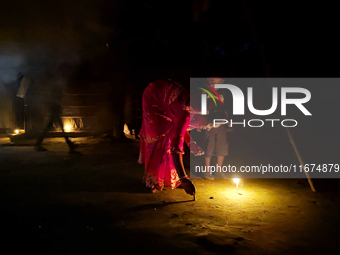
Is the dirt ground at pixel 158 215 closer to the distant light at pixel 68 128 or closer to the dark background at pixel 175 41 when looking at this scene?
the dark background at pixel 175 41

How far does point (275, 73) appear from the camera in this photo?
342 inches

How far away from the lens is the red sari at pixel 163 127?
13.1ft

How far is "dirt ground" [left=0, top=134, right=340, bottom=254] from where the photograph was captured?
8.54ft

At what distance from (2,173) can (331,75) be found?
27.1 ft

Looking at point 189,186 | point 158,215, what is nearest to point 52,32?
point 189,186

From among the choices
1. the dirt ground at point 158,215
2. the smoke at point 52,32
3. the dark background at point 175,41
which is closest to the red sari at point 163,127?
the dirt ground at point 158,215

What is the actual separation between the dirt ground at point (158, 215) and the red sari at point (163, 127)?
1.07 ft

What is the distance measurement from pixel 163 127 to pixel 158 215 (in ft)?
4.34

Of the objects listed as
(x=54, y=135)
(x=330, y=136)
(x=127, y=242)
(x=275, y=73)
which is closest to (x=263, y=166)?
(x=275, y=73)

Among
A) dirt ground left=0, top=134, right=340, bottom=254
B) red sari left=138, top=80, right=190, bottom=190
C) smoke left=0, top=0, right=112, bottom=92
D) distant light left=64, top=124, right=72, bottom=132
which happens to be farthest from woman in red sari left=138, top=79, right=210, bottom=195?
distant light left=64, top=124, right=72, bottom=132

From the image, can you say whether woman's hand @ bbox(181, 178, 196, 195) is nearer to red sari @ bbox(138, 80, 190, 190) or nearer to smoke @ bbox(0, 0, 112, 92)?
red sari @ bbox(138, 80, 190, 190)

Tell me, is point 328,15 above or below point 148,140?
above

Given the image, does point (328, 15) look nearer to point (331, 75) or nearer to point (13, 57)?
point (331, 75)
